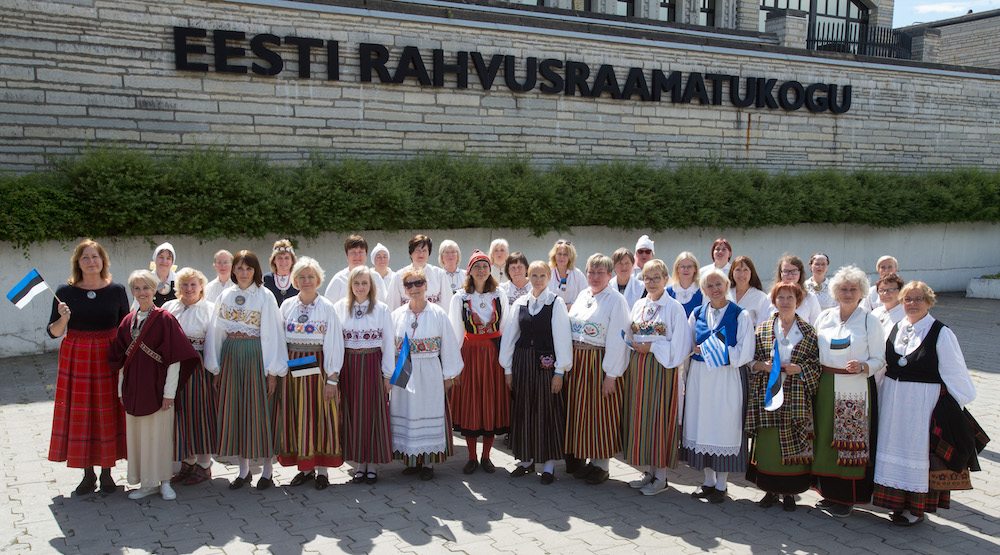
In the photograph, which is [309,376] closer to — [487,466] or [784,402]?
[487,466]

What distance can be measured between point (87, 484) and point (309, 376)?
1.71 metres

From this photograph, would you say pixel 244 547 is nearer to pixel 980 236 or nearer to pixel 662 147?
pixel 662 147

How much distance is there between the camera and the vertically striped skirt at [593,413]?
562 cm

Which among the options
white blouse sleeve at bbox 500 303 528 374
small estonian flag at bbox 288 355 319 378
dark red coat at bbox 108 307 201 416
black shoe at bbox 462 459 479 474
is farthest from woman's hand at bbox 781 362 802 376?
dark red coat at bbox 108 307 201 416

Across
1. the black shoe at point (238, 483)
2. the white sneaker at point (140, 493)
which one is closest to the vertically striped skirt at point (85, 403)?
the white sneaker at point (140, 493)

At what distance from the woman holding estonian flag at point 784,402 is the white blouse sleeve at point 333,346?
115 inches

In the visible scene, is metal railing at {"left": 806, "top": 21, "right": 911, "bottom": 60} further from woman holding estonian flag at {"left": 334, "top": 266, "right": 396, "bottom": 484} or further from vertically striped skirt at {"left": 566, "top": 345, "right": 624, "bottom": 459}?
woman holding estonian flag at {"left": 334, "top": 266, "right": 396, "bottom": 484}

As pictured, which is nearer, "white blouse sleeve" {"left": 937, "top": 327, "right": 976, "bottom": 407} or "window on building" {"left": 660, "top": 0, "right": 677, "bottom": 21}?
"white blouse sleeve" {"left": 937, "top": 327, "right": 976, "bottom": 407}

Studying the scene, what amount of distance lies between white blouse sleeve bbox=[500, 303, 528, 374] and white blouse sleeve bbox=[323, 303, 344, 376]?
1.24 metres

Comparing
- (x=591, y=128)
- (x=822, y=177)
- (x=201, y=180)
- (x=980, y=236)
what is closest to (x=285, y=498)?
(x=201, y=180)

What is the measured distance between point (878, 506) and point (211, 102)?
31.7ft

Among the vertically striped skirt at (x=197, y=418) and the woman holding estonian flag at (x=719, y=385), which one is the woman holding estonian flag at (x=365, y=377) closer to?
the vertically striped skirt at (x=197, y=418)

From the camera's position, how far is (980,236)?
17609 mm

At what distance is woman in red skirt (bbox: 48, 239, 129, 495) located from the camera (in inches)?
206
